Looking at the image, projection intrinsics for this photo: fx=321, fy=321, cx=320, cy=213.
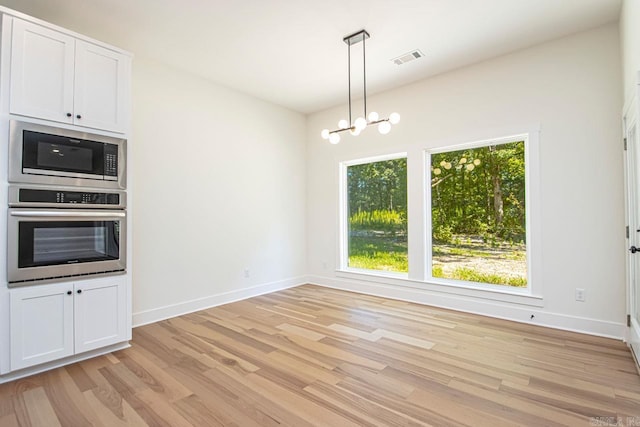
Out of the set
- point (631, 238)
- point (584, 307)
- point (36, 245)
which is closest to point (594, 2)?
point (631, 238)

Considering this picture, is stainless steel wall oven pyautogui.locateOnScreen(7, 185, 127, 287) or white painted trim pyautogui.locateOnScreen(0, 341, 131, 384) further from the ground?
stainless steel wall oven pyautogui.locateOnScreen(7, 185, 127, 287)

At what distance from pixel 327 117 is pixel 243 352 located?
4.00 meters

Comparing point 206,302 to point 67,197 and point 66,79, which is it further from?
point 66,79

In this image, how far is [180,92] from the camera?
13.2ft

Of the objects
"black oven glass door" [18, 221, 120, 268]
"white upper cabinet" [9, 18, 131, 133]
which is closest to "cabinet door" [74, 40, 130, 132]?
"white upper cabinet" [9, 18, 131, 133]

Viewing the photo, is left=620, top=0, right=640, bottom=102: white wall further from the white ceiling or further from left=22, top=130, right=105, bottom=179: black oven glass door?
left=22, top=130, right=105, bottom=179: black oven glass door

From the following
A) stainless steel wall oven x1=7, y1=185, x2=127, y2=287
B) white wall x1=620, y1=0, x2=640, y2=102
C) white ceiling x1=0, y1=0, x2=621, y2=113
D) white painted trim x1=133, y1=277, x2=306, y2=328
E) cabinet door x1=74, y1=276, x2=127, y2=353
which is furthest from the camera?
white painted trim x1=133, y1=277, x2=306, y2=328

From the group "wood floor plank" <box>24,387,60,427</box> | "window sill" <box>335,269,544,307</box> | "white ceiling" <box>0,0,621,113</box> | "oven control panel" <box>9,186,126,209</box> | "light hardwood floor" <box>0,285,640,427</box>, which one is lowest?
"wood floor plank" <box>24,387,60,427</box>

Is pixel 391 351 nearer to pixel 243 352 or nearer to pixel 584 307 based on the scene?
pixel 243 352

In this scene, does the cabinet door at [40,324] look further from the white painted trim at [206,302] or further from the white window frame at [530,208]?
the white window frame at [530,208]

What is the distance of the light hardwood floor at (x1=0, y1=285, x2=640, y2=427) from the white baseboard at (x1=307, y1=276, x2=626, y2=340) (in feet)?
0.46

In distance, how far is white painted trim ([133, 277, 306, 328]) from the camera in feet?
12.0

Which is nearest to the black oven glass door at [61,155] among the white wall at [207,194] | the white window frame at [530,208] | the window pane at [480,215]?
the white wall at [207,194]

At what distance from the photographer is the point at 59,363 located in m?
2.61
